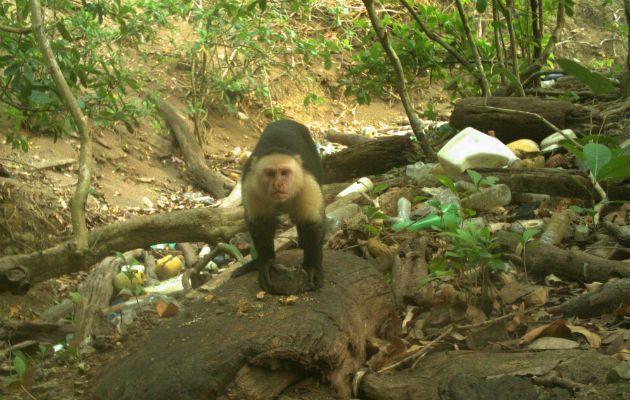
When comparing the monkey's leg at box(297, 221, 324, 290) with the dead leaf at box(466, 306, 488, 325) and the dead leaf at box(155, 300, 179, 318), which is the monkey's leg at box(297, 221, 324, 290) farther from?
the dead leaf at box(155, 300, 179, 318)

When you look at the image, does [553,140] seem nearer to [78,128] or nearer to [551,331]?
[551,331]

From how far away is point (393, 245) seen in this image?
14.1 feet

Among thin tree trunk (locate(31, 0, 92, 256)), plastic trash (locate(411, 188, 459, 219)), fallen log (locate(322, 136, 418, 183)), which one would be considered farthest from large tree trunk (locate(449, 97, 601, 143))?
thin tree trunk (locate(31, 0, 92, 256))

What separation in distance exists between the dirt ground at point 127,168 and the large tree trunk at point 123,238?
0.78 m

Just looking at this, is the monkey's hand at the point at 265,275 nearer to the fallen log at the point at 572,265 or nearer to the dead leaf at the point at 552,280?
the fallen log at the point at 572,265

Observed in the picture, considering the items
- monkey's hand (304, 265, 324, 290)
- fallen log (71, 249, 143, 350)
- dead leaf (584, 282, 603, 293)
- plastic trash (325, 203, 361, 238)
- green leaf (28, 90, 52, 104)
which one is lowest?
fallen log (71, 249, 143, 350)

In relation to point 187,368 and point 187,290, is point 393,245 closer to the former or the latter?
point 187,290

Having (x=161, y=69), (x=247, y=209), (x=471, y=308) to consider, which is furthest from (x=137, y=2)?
(x=471, y=308)

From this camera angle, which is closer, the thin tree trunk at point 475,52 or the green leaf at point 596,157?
the green leaf at point 596,157

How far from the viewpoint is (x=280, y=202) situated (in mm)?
3598

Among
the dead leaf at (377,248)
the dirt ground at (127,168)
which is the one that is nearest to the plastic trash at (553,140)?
the dead leaf at (377,248)

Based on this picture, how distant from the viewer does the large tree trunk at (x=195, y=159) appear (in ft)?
27.7

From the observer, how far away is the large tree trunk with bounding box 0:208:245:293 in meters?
4.07

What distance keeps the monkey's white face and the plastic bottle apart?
1815 millimetres
